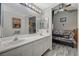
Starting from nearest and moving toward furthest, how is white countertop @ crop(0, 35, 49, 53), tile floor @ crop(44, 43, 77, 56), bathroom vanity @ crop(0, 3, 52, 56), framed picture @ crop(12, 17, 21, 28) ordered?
1. white countertop @ crop(0, 35, 49, 53)
2. bathroom vanity @ crop(0, 3, 52, 56)
3. framed picture @ crop(12, 17, 21, 28)
4. tile floor @ crop(44, 43, 77, 56)

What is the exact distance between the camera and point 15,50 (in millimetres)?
1524

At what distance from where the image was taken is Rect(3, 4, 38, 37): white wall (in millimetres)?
1591

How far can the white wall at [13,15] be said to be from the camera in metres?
1.59

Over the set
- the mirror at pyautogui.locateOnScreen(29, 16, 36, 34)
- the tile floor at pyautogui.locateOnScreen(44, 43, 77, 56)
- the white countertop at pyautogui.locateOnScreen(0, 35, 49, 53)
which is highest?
the mirror at pyautogui.locateOnScreen(29, 16, 36, 34)

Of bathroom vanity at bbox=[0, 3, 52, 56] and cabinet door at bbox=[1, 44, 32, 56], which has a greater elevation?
bathroom vanity at bbox=[0, 3, 52, 56]

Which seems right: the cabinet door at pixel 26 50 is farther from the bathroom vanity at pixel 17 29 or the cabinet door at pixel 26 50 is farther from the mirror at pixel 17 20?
the mirror at pixel 17 20

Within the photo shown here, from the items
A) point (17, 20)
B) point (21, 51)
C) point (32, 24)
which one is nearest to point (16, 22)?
point (17, 20)

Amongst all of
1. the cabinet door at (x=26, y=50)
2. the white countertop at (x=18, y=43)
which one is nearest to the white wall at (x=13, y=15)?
the white countertop at (x=18, y=43)

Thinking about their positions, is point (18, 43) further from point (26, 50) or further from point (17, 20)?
point (17, 20)

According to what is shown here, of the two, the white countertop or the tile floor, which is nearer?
the white countertop

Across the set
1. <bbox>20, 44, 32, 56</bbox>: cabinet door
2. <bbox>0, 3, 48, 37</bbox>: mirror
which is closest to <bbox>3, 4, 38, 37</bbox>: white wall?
<bbox>0, 3, 48, 37</bbox>: mirror

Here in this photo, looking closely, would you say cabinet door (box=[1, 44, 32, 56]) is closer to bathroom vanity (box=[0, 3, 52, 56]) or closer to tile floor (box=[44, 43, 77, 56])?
bathroom vanity (box=[0, 3, 52, 56])

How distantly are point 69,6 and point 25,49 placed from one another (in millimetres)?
1179

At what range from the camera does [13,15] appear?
1.69 m
